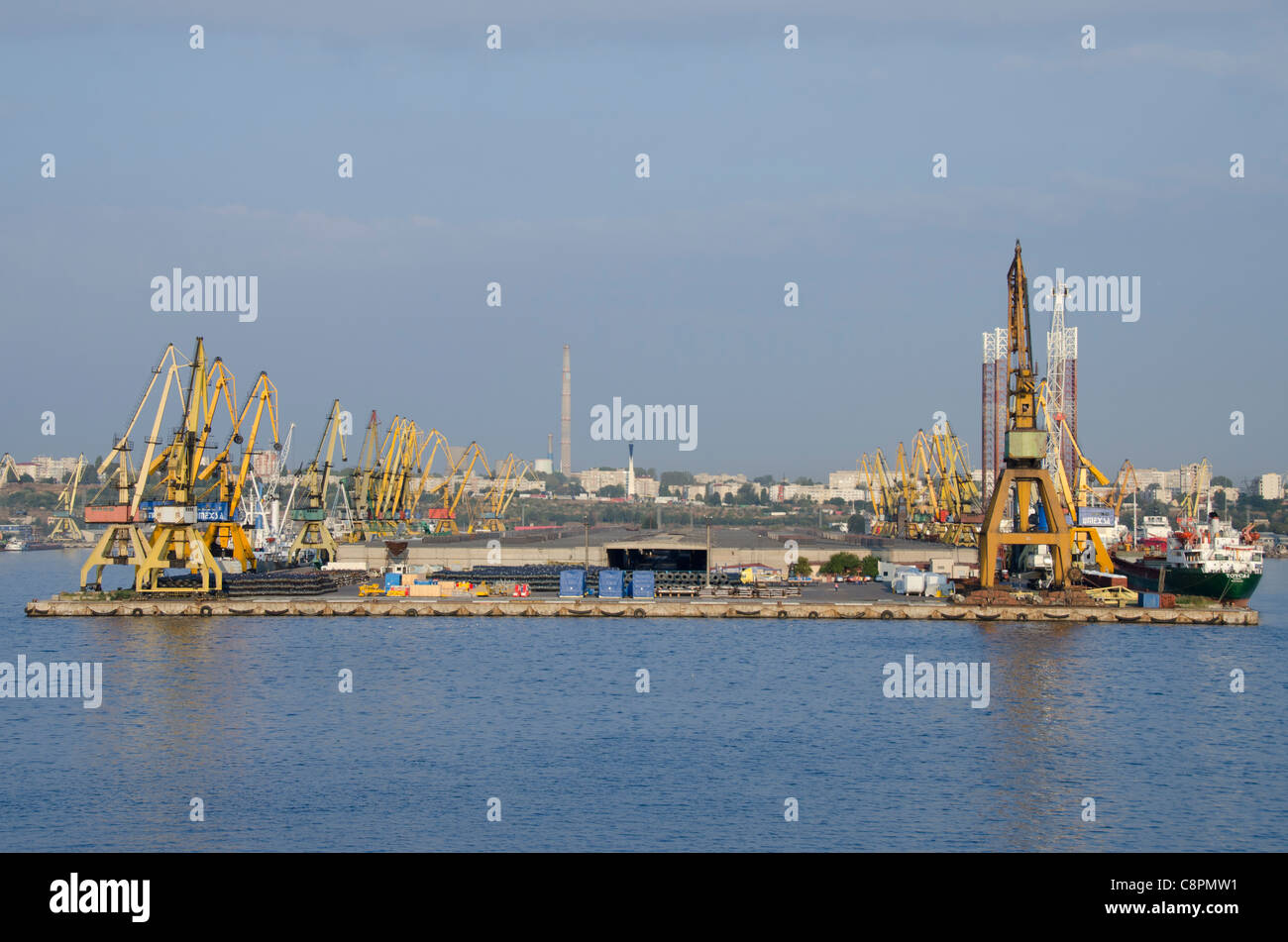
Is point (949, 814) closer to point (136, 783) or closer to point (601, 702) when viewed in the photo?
point (601, 702)

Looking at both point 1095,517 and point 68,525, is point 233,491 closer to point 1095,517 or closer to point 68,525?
point 1095,517

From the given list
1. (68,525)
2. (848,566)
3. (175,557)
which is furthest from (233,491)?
(68,525)

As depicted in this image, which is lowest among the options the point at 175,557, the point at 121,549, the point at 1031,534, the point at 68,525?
the point at 68,525

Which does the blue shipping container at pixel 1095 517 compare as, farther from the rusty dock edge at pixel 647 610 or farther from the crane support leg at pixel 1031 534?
the rusty dock edge at pixel 647 610

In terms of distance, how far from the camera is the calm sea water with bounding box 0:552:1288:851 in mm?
20125

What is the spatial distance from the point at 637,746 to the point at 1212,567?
39183 mm

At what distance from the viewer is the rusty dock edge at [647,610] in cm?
5078

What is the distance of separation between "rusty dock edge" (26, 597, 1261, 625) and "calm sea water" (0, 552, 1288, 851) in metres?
5.77

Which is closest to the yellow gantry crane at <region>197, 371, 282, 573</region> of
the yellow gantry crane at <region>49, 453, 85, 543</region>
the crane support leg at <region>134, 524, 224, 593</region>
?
the crane support leg at <region>134, 524, 224, 593</region>

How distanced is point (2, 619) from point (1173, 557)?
51.7 meters

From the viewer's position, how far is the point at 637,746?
86.5 ft
